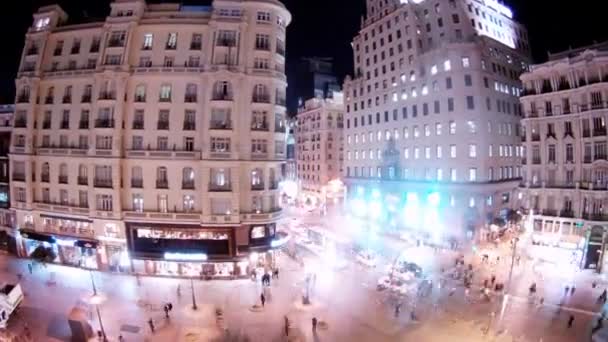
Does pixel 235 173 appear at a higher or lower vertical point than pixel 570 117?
lower

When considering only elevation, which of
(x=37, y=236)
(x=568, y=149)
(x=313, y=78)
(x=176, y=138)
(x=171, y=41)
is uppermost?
(x=313, y=78)

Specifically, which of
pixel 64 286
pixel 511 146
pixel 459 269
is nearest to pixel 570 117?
pixel 511 146

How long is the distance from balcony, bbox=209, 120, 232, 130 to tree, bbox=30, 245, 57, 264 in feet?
86.0

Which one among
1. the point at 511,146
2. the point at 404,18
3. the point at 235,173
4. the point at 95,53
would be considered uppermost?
the point at 404,18

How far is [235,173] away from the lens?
4128 centimetres

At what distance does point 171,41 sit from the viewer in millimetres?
43781

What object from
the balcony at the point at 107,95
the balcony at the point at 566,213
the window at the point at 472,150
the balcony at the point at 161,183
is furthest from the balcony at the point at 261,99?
the balcony at the point at 566,213

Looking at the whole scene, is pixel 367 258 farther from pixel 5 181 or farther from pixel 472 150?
pixel 5 181

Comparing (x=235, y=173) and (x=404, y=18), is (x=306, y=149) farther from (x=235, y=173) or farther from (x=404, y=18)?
(x=235, y=173)

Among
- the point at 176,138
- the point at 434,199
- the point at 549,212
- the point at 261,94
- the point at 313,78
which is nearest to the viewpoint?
the point at 176,138

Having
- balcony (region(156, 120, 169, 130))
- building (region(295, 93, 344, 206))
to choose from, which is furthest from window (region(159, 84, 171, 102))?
building (region(295, 93, 344, 206))

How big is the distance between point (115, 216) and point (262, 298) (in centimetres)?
1984

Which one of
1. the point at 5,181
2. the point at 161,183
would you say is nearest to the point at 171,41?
the point at 161,183

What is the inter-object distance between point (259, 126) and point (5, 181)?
35995mm
